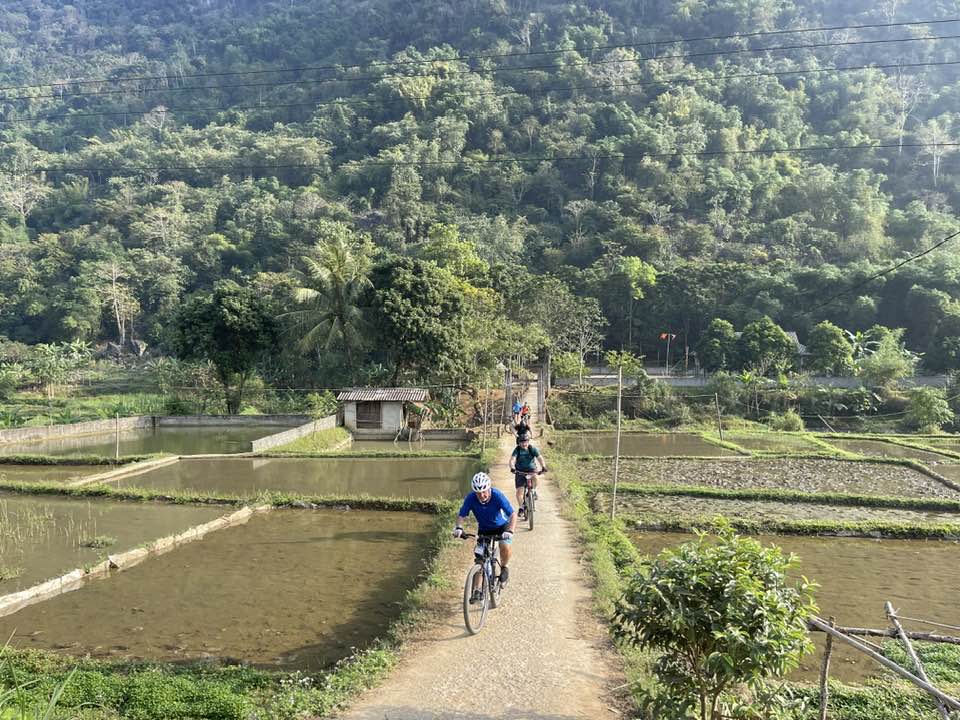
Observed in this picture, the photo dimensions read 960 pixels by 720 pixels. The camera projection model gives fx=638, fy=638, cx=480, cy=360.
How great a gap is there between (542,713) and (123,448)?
2245cm

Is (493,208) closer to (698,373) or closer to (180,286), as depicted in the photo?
(180,286)

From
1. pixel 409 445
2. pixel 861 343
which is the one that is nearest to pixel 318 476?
pixel 409 445

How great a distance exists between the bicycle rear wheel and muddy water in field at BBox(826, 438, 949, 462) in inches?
792

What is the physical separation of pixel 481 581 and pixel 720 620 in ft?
10.5

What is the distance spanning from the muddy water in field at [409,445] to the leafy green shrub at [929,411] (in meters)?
21.6

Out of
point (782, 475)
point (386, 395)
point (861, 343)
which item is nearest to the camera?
point (782, 475)

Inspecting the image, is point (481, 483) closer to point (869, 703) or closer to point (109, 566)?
point (869, 703)

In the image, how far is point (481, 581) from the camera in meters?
6.75

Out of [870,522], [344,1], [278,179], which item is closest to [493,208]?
[278,179]

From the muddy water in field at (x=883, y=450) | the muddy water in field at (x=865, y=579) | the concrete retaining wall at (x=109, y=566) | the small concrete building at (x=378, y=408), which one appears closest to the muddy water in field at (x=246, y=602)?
the concrete retaining wall at (x=109, y=566)

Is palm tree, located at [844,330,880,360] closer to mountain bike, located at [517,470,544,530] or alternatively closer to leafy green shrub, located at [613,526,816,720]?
mountain bike, located at [517,470,544,530]

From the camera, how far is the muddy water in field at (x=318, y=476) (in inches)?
629

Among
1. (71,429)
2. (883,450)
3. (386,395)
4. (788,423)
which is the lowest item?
(71,429)

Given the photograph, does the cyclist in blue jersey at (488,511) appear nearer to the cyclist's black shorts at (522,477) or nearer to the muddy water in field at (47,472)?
the cyclist's black shorts at (522,477)
